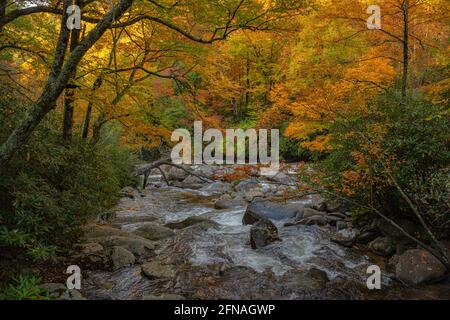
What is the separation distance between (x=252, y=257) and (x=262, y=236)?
855 millimetres

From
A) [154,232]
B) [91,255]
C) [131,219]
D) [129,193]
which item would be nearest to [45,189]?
[91,255]

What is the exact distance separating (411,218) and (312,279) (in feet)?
10.1

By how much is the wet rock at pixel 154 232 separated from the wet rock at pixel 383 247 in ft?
17.2

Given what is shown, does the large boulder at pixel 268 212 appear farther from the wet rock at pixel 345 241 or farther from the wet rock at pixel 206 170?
the wet rock at pixel 206 170

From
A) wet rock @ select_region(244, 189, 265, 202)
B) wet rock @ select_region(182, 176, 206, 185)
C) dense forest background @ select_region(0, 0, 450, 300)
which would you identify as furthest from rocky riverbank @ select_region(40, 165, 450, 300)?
wet rock @ select_region(182, 176, 206, 185)

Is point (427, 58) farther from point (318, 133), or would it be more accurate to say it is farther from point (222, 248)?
point (222, 248)

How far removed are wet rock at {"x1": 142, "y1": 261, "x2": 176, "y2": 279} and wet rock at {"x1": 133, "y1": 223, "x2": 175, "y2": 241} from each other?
2.07m

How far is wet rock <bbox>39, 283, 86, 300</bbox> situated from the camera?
5.28 metres

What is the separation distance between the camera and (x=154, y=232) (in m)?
9.44

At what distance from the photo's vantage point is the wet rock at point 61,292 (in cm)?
528

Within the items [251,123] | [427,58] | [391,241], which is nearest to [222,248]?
[391,241]

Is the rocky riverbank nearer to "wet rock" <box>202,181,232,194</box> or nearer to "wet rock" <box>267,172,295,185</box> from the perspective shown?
"wet rock" <box>202,181,232,194</box>

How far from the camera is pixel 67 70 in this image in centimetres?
485

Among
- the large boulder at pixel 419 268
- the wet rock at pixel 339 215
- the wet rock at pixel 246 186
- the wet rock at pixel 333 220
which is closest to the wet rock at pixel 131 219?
the wet rock at pixel 246 186
